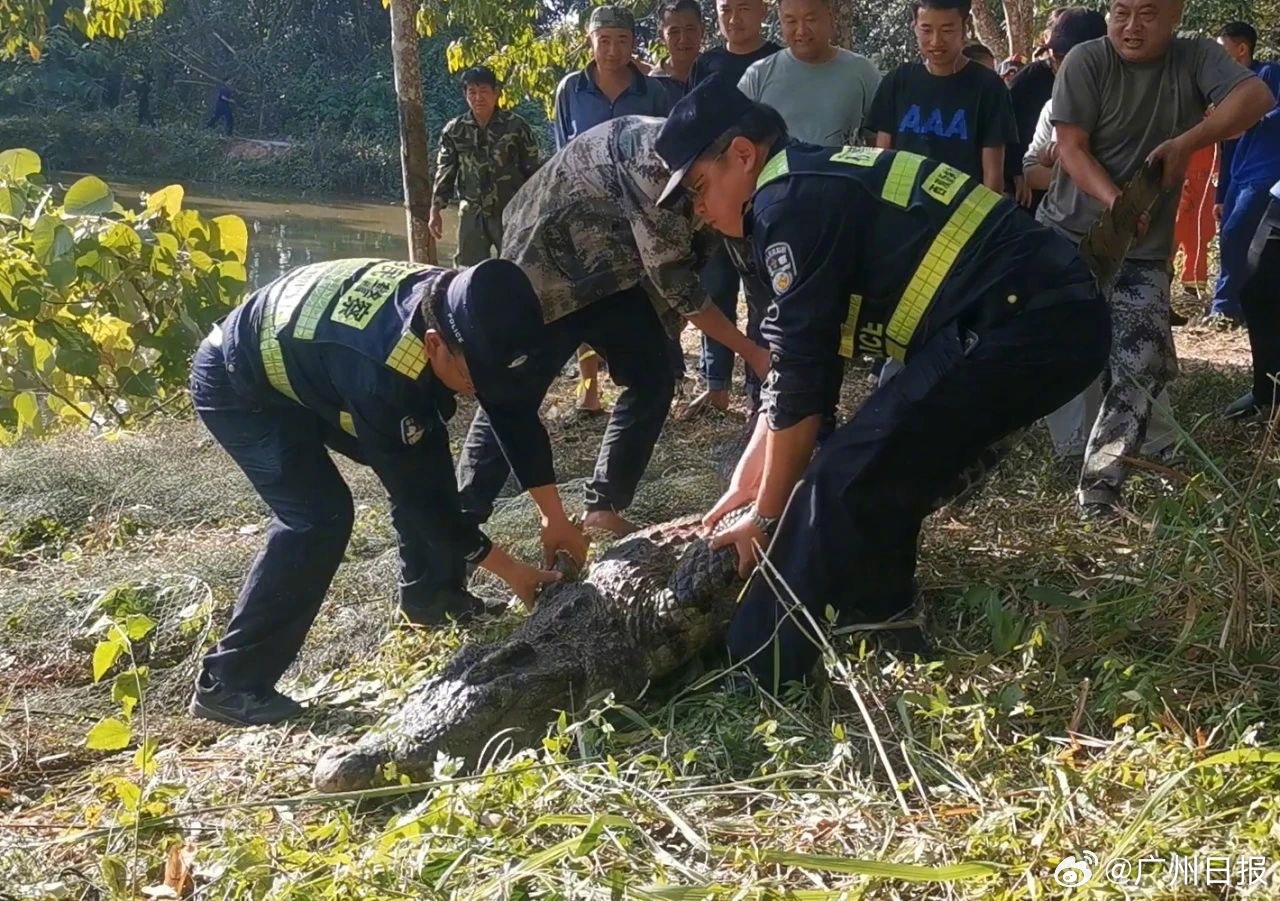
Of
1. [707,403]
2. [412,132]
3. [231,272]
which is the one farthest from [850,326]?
[412,132]

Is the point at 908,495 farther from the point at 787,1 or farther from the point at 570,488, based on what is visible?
the point at 787,1

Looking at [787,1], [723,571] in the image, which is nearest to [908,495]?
[723,571]

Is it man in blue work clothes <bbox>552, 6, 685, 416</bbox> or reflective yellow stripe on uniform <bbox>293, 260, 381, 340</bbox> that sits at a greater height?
man in blue work clothes <bbox>552, 6, 685, 416</bbox>

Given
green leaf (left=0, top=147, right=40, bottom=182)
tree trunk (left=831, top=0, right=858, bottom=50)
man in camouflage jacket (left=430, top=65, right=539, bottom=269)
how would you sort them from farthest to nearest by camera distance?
1. man in camouflage jacket (left=430, top=65, right=539, bottom=269)
2. tree trunk (left=831, top=0, right=858, bottom=50)
3. green leaf (left=0, top=147, right=40, bottom=182)

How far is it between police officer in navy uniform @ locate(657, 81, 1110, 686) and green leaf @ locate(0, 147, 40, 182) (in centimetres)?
420

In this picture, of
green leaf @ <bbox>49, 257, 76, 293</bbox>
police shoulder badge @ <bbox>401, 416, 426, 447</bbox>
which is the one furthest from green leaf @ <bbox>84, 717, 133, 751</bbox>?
green leaf @ <bbox>49, 257, 76, 293</bbox>

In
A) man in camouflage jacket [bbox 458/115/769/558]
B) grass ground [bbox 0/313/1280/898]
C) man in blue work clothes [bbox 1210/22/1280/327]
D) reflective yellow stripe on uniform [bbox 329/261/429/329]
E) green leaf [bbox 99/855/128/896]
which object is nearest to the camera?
grass ground [bbox 0/313/1280/898]

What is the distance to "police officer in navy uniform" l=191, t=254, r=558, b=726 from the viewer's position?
3.19 metres

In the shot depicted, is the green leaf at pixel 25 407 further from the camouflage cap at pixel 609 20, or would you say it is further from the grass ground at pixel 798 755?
the camouflage cap at pixel 609 20

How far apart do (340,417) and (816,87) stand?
110 inches

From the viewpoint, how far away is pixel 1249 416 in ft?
15.6

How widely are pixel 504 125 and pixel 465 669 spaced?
503 centimetres

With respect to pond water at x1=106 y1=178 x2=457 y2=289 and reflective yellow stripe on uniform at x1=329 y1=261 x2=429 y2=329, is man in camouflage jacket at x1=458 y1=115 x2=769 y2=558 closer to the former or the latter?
reflective yellow stripe on uniform at x1=329 y1=261 x2=429 y2=329

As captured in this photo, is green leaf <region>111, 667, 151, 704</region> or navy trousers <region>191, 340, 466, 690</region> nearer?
green leaf <region>111, 667, 151, 704</region>
